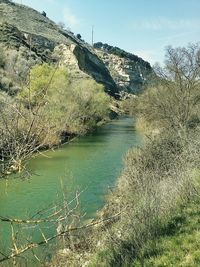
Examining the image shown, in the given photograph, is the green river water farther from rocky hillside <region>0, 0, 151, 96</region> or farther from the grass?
rocky hillside <region>0, 0, 151, 96</region>

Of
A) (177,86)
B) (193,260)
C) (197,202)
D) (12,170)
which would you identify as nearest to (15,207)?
(197,202)

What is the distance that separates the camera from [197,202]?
10.8 meters

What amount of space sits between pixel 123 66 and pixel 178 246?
153 meters

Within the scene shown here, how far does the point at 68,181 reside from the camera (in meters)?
22.4

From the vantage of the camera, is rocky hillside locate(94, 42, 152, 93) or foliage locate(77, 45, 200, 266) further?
rocky hillside locate(94, 42, 152, 93)

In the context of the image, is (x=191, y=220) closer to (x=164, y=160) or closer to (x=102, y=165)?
(x=164, y=160)

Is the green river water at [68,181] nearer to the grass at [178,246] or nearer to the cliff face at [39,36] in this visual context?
the grass at [178,246]

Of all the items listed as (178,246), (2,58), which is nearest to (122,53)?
(2,58)

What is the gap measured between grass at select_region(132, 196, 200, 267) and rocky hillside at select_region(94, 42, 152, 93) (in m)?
130

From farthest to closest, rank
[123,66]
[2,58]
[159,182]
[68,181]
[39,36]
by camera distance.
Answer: [123,66]
[39,36]
[2,58]
[68,181]
[159,182]

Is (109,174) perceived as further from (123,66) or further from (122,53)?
(122,53)

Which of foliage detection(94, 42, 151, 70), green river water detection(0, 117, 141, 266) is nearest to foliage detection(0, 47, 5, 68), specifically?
green river water detection(0, 117, 141, 266)

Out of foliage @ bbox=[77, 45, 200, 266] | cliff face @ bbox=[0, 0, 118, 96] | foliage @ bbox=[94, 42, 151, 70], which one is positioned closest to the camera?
foliage @ bbox=[77, 45, 200, 266]

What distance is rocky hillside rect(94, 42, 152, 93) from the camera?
14762 centimetres
